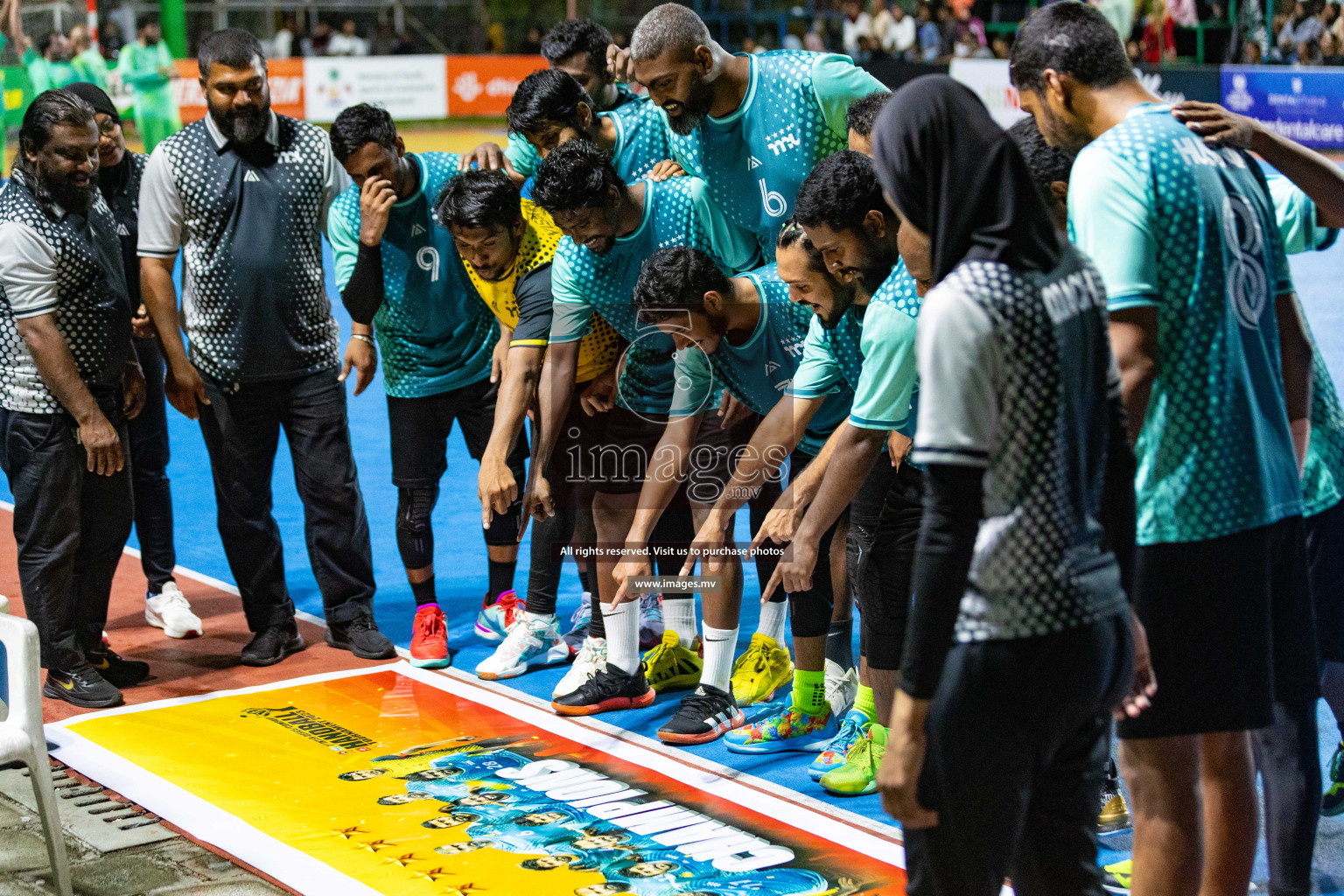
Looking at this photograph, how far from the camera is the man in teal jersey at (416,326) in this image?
5.48 metres

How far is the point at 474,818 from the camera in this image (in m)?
4.02

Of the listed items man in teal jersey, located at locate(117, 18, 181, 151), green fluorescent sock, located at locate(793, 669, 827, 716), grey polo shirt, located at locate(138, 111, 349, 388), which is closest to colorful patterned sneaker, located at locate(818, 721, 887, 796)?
green fluorescent sock, located at locate(793, 669, 827, 716)

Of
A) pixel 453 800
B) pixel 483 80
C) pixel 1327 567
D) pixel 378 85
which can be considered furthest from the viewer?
pixel 483 80

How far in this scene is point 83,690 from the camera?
16.9ft

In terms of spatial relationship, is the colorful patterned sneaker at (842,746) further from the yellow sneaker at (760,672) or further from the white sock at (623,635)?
the white sock at (623,635)

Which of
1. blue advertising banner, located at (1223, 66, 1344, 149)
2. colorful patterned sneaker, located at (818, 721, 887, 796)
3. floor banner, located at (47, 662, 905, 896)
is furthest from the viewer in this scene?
blue advertising banner, located at (1223, 66, 1344, 149)

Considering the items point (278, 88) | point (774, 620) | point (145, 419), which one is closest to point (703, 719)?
point (774, 620)

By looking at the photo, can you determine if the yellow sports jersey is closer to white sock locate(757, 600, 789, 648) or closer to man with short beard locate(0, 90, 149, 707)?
white sock locate(757, 600, 789, 648)

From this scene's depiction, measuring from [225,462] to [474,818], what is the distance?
7.45 ft

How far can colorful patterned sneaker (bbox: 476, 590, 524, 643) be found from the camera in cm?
580

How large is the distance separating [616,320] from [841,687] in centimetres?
145

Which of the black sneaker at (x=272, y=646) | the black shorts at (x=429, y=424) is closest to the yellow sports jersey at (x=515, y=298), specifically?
the black shorts at (x=429, y=424)

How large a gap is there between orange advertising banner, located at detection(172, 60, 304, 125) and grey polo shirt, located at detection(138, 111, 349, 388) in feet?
55.3

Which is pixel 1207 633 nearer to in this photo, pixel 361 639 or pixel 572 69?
pixel 361 639
